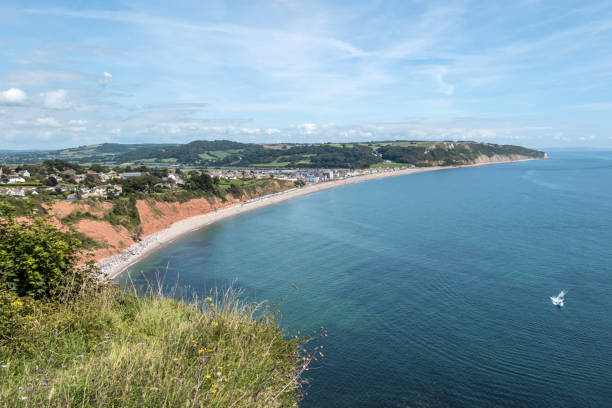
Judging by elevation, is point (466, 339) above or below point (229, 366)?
below

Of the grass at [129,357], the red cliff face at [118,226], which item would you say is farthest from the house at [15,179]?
the grass at [129,357]

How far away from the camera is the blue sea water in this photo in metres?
15.8

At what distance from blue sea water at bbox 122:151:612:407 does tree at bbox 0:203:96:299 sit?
10.0 metres

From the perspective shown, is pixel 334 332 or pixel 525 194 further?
pixel 525 194

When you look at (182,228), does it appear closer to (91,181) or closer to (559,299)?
(91,181)

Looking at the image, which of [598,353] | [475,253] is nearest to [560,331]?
[598,353]

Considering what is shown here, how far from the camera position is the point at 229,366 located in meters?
6.70

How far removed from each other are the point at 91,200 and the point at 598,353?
47.9 meters

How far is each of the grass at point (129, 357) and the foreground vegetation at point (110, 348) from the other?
0.7 inches

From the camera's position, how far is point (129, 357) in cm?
552

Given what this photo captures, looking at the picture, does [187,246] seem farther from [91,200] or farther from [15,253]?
[15,253]

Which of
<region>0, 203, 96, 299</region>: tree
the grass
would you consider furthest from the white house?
the grass

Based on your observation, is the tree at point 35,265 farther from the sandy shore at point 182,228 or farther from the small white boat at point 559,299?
the small white boat at point 559,299

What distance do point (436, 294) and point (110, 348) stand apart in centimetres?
2246
